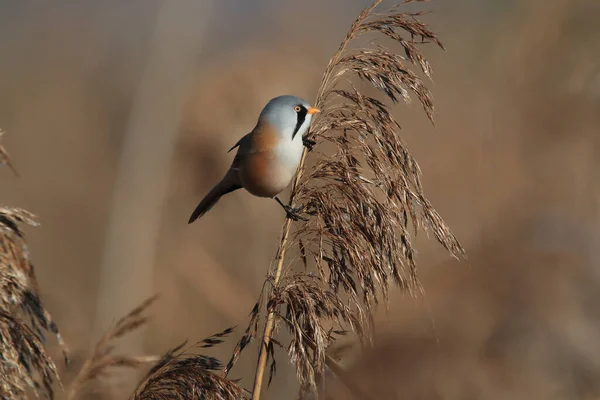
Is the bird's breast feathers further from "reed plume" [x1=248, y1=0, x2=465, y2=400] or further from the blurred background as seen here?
the blurred background

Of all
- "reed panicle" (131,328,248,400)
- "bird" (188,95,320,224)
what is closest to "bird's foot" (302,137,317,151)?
"bird" (188,95,320,224)

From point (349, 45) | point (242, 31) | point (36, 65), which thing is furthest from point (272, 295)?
point (36, 65)

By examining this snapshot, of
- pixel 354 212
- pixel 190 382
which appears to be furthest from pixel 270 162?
pixel 190 382

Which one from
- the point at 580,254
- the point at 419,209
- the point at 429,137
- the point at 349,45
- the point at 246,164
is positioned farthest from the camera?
the point at 429,137

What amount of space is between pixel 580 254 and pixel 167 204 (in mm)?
4043

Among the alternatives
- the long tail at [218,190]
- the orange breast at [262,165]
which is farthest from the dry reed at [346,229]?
the long tail at [218,190]

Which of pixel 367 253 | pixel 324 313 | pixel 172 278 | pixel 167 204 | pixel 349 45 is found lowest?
pixel 172 278

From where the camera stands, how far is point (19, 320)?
2518mm

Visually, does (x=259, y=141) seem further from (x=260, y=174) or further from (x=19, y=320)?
(x=19, y=320)

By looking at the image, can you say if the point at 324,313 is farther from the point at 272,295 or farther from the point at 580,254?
the point at 580,254

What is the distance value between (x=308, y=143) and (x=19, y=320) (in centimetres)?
112

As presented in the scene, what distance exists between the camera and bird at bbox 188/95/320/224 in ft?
8.74

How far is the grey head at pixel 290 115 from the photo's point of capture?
264 cm

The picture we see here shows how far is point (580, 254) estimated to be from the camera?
5.17 metres
